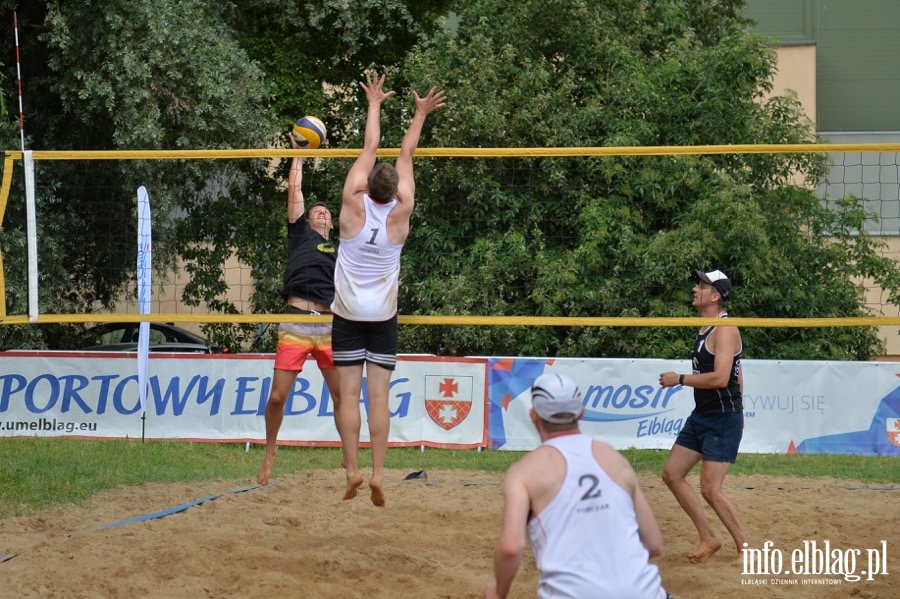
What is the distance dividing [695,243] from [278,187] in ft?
19.6

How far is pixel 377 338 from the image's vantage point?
6.21 m

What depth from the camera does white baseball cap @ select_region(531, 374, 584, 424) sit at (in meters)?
3.55

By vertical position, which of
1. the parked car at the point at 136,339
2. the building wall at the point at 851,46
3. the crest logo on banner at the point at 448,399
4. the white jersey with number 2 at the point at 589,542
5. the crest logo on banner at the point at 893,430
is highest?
the building wall at the point at 851,46

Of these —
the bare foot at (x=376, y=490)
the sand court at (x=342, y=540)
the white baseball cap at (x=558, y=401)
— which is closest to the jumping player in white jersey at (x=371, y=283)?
the bare foot at (x=376, y=490)

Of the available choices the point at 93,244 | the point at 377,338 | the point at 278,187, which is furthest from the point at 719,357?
the point at 278,187

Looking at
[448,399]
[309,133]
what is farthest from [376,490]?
[448,399]

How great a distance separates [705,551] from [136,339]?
1138cm

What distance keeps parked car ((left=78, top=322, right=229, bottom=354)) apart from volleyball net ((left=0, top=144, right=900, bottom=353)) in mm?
1767

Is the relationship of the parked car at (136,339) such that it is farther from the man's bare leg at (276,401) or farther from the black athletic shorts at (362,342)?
the black athletic shorts at (362,342)

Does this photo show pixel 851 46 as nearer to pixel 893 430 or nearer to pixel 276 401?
pixel 893 430

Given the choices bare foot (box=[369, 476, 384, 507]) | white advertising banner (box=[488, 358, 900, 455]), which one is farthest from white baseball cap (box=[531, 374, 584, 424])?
white advertising banner (box=[488, 358, 900, 455])

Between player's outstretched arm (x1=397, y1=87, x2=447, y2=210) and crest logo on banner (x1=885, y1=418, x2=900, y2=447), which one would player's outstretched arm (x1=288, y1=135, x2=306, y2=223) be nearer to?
player's outstretched arm (x1=397, y1=87, x2=447, y2=210)

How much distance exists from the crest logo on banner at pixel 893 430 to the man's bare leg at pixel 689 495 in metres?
5.54

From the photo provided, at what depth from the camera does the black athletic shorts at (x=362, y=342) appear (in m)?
6.19
